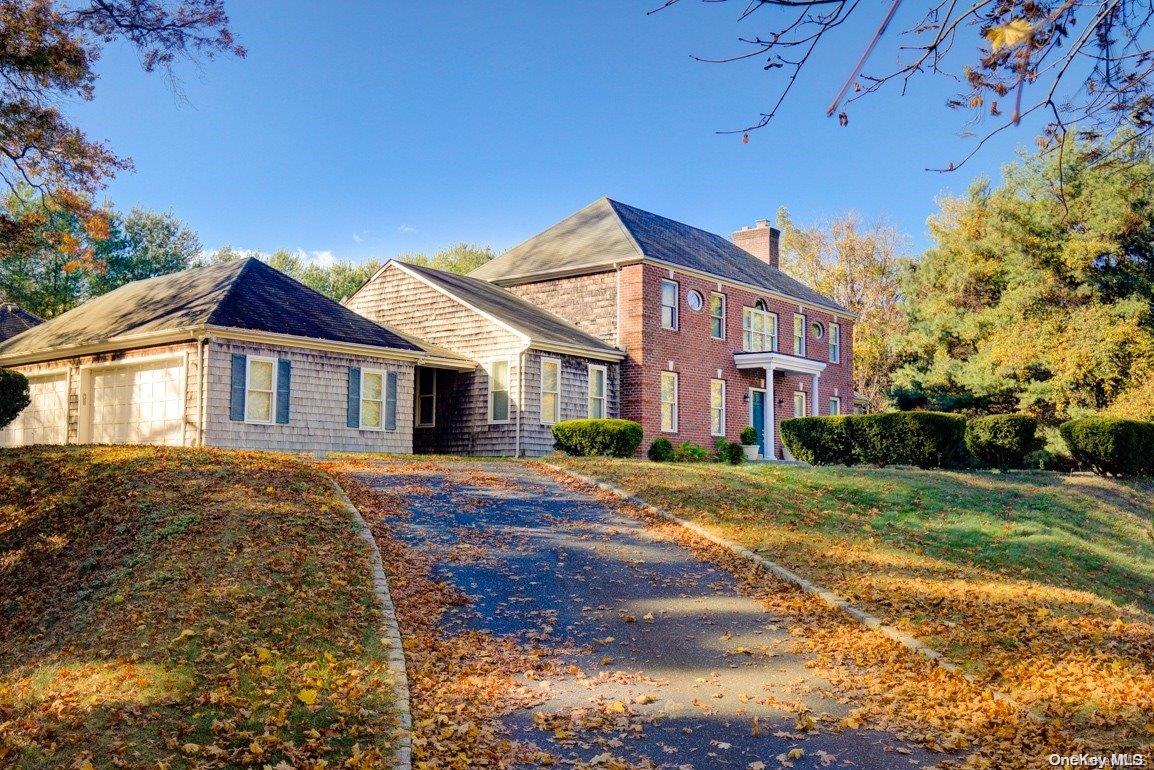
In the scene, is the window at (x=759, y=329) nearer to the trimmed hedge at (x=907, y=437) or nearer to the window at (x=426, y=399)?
the trimmed hedge at (x=907, y=437)

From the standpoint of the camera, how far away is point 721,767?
→ 6695mm

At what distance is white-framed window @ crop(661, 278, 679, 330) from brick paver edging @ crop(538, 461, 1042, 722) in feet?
43.6

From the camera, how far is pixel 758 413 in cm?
3369

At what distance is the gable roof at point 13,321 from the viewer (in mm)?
36625

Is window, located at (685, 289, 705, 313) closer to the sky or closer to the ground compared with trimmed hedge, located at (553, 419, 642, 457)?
closer to the sky

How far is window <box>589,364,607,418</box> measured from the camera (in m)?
28.1

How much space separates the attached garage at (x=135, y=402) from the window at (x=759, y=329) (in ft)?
61.4

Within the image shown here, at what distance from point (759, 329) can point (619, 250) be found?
7.22m

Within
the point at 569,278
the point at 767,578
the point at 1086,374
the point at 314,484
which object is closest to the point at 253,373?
the point at 314,484

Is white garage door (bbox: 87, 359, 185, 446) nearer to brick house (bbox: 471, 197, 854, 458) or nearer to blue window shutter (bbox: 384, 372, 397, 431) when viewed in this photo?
blue window shutter (bbox: 384, 372, 397, 431)

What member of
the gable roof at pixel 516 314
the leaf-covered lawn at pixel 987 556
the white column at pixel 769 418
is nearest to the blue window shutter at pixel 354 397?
the gable roof at pixel 516 314

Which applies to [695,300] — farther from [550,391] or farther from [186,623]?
[186,623]

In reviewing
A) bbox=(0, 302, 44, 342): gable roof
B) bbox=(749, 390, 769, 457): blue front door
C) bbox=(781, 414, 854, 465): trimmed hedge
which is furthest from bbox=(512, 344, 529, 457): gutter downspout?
bbox=(0, 302, 44, 342): gable roof

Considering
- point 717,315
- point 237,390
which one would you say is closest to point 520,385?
point 237,390
